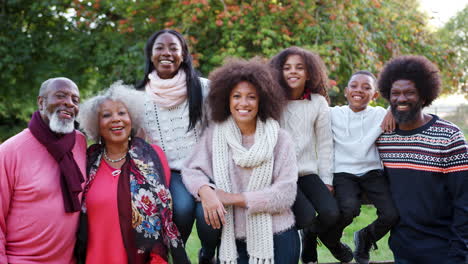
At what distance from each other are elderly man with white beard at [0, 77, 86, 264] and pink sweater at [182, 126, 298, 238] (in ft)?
2.88

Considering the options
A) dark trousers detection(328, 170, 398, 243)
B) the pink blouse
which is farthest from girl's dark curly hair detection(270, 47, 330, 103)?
the pink blouse

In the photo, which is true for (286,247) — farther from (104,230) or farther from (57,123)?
(57,123)

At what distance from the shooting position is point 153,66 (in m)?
4.07

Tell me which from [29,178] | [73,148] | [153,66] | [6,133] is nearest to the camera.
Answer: [29,178]

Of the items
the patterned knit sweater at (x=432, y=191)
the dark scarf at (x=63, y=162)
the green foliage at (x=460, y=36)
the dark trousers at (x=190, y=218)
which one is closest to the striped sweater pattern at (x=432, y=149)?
the patterned knit sweater at (x=432, y=191)

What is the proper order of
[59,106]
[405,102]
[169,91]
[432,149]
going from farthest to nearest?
[169,91] → [405,102] → [432,149] → [59,106]

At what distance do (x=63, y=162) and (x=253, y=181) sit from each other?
4.64 ft

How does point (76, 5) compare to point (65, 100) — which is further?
point (76, 5)

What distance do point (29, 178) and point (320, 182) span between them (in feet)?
7.61

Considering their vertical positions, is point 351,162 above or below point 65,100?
below

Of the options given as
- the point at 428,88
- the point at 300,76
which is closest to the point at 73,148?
the point at 300,76

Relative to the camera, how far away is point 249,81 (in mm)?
3461

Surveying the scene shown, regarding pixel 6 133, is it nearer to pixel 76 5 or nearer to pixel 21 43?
pixel 21 43

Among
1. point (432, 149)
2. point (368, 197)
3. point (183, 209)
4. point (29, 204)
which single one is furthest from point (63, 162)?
point (432, 149)
